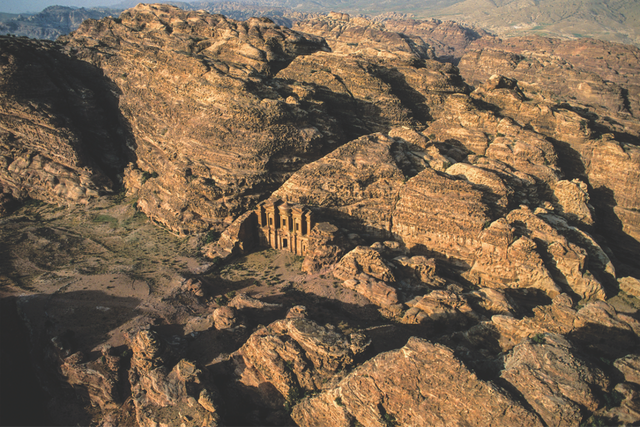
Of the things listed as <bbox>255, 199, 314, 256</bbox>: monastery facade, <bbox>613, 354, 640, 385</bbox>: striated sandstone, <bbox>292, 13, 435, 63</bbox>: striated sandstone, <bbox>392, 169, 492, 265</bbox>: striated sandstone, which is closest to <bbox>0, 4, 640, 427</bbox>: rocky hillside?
<bbox>613, 354, 640, 385</bbox>: striated sandstone

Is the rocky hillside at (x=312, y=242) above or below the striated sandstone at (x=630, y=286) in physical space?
above

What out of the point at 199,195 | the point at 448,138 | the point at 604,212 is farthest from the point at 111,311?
the point at 604,212

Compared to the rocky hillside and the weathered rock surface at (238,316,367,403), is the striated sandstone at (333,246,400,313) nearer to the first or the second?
the rocky hillside

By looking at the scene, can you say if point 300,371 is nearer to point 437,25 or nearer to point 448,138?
point 448,138

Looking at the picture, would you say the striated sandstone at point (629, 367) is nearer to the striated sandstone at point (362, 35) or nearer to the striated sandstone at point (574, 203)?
the striated sandstone at point (574, 203)

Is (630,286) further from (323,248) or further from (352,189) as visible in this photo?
(323,248)

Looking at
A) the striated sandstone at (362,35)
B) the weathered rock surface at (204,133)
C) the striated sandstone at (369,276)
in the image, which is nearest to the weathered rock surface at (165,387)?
the striated sandstone at (369,276)
